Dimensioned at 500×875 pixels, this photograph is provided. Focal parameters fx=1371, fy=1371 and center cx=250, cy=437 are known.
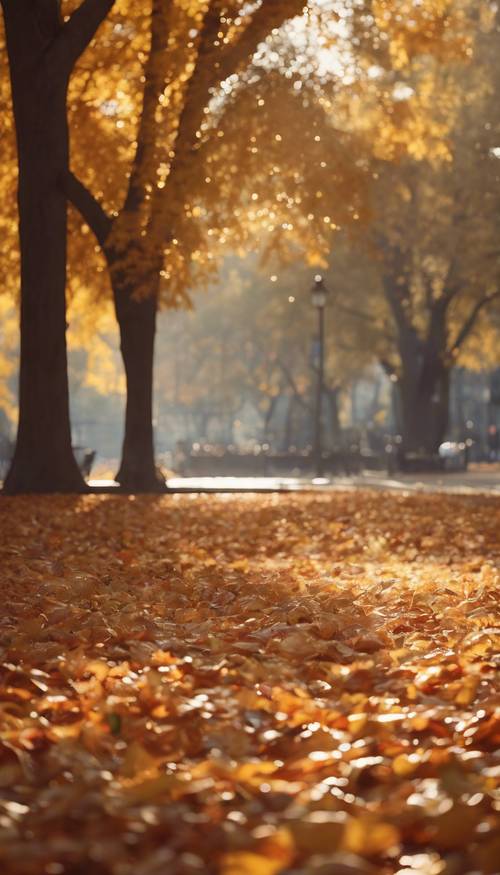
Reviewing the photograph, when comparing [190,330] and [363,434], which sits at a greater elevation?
[190,330]

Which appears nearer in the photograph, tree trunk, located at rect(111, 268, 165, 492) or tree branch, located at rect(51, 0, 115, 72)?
tree branch, located at rect(51, 0, 115, 72)

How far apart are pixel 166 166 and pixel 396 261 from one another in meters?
22.0

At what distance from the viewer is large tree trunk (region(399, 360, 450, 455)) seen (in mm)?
41812

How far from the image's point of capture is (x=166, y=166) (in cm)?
2014

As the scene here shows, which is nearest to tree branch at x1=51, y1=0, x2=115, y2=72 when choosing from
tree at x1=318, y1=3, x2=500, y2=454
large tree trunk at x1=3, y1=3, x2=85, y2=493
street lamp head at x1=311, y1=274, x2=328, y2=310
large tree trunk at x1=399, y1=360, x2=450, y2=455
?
large tree trunk at x1=3, y1=3, x2=85, y2=493

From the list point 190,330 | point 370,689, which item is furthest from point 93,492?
point 190,330

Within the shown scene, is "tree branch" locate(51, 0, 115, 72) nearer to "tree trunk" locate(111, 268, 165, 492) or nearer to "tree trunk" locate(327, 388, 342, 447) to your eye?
"tree trunk" locate(111, 268, 165, 492)

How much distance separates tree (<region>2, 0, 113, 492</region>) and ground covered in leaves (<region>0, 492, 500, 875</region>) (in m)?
8.30

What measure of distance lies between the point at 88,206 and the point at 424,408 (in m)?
25.1

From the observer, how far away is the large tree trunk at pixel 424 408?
137 feet

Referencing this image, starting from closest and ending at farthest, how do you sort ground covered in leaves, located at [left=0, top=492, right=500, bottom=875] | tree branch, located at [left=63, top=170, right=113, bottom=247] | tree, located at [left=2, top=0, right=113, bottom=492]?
ground covered in leaves, located at [left=0, top=492, right=500, bottom=875] < tree, located at [left=2, top=0, right=113, bottom=492] < tree branch, located at [left=63, top=170, right=113, bottom=247]

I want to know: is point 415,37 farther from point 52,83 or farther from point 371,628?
point 371,628

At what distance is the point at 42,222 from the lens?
57.8ft

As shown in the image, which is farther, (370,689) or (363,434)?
(363,434)
